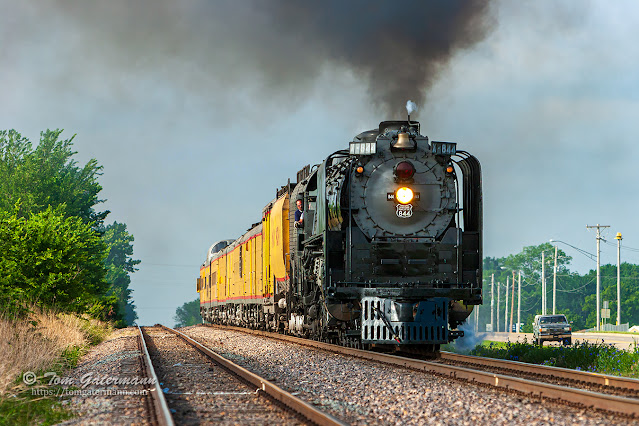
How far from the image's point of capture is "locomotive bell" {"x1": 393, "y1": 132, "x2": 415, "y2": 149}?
49.9ft

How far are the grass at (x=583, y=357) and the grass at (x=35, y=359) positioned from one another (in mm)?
8945

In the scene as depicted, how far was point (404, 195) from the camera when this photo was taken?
15156 mm

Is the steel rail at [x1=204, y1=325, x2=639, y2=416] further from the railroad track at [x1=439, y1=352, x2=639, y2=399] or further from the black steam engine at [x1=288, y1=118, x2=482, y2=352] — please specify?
the black steam engine at [x1=288, y1=118, x2=482, y2=352]

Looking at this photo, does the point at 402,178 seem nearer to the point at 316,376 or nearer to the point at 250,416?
the point at 316,376

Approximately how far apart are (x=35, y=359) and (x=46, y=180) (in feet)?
136

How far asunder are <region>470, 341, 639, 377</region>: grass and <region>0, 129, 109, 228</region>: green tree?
120ft

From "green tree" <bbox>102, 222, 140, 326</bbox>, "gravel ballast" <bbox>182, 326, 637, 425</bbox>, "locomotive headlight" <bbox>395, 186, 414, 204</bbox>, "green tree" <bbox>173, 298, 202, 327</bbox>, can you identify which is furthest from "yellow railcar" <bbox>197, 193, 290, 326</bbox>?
"green tree" <bbox>173, 298, 202, 327</bbox>

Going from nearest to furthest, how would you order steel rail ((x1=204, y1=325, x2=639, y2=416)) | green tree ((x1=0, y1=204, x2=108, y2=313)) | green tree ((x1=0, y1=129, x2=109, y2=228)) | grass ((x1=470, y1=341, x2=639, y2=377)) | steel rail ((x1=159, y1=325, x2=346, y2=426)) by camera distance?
steel rail ((x1=159, y1=325, x2=346, y2=426))
steel rail ((x1=204, y1=325, x2=639, y2=416))
grass ((x1=470, y1=341, x2=639, y2=377))
green tree ((x1=0, y1=204, x2=108, y2=313))
green tree ((x1=0, y1=129, x2=109, y2=228))

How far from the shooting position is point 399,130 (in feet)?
52.0

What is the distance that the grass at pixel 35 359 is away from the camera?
8961mm

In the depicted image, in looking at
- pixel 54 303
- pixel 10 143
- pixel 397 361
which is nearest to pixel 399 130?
pixel 397 361

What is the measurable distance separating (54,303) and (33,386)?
13.2m

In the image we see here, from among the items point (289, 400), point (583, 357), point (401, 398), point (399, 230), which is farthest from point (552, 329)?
point (289, 400)

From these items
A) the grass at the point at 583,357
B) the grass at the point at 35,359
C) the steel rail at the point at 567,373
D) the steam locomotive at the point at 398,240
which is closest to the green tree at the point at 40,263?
the grass at the point at 35,359
